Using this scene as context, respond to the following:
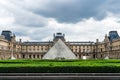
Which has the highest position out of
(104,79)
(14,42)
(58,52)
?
(14,42)

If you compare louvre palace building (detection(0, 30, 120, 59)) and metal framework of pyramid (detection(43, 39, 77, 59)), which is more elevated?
louvre palace building (detection(0, 30, 120, 59))

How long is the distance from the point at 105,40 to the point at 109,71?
127m

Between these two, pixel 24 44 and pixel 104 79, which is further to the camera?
pixel 24 44

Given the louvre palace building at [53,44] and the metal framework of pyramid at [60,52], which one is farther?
the louvre palace building at [53,44]

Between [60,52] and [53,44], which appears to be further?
[53,44]

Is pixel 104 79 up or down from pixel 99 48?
down

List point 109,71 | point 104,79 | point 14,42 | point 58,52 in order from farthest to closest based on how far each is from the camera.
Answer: point 14,42 → point 58,52 → point 109,71 → point 104,79

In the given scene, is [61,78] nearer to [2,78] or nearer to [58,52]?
[2,78]

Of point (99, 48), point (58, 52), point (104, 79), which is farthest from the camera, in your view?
point (99, 48)

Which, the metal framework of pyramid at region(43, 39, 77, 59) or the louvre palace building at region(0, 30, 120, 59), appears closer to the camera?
the metal framework of pyramid at region(43, 39, 77, 59)

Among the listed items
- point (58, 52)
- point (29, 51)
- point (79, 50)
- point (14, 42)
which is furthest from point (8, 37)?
point (58, 52)

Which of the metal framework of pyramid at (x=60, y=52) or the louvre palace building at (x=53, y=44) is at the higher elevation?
the louvre palace building at (x=53, y=44)

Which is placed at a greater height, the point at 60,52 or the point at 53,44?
the point at 53,44

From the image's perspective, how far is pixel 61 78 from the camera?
18.9 metres
